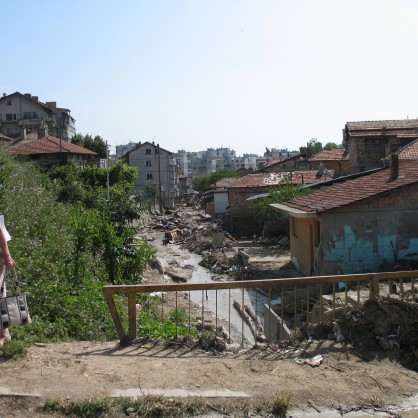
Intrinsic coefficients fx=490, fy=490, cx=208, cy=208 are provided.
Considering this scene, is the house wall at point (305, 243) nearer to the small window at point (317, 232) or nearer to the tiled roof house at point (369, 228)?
the small window at point (317, 232)

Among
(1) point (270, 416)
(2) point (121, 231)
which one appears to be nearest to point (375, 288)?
(1) point (270, 416)

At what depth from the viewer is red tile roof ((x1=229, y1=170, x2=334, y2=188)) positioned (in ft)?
107

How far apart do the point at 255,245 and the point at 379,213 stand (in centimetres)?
1413

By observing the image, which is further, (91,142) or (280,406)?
(91,142)

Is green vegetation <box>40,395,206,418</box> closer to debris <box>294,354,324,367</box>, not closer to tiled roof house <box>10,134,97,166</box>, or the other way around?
debris <box>294,354,324,367</box>

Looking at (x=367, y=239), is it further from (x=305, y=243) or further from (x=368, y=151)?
(x=368, y=151)

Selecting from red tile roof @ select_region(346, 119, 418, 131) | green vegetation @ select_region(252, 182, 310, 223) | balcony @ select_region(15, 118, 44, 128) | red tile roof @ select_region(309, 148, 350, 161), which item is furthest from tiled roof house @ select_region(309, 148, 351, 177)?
balcony @ select_region(15, 118, 44, 128)

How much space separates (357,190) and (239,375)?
12.3 metres

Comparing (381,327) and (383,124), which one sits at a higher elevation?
(383,124)

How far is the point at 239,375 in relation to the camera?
5.25 metres

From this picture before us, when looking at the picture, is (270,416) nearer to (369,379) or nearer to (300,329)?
(369,379)

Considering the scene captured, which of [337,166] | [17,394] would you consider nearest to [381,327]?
[17,394]

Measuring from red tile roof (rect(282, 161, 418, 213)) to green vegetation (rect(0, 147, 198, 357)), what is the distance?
5.75m

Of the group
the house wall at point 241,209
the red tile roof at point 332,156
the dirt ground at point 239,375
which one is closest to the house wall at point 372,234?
the dirt ground at point 239,375
